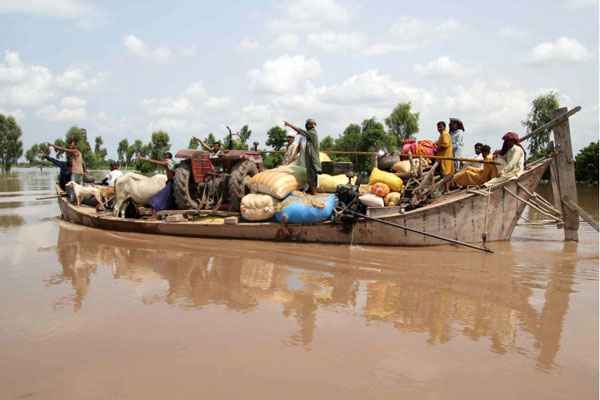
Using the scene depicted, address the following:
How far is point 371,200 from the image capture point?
802 centimetres

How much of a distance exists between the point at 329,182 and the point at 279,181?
1103 mm

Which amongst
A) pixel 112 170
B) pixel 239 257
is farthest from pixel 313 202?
pixel 112 170

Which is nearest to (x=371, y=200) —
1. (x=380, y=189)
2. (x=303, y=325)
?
(x=380, y=189)

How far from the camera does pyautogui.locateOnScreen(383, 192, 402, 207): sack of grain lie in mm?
8164

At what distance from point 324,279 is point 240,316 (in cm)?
164

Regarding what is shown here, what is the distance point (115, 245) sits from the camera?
8734 millimetres

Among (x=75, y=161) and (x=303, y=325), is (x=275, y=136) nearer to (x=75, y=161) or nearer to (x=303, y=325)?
(x=75, y=161)

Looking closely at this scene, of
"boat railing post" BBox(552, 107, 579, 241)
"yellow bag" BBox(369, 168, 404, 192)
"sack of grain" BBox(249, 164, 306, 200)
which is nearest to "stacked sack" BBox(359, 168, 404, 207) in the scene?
"yellow bag" BBox(369, 168, 404, 192)

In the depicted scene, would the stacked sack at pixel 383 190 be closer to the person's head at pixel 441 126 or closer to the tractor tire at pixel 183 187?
the person's head at pixel 441 126

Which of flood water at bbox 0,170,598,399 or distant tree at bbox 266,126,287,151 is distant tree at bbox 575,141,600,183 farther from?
flood water at bbox 0,170,598,399

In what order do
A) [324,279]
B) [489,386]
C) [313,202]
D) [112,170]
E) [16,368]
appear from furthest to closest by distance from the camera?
[112,170]
[313,202]
[324,279]
[16,368]
[489,386]

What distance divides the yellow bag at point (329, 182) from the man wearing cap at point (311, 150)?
1.06 feet

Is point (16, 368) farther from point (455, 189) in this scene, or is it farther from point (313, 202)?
point (455, 189)

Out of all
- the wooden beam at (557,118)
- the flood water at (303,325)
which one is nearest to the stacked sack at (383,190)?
the flood water at (303,325)
